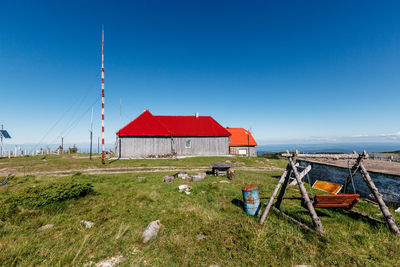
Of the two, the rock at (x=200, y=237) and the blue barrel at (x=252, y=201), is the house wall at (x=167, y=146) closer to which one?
the blue barrel at (x=252, y=201)

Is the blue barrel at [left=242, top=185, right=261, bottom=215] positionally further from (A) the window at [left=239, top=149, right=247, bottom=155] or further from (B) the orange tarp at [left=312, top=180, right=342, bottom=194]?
(A) the window at [left=239, top=149, right=247, bottom=155]

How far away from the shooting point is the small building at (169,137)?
27891 millimetres

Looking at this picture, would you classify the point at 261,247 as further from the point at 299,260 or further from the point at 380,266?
the point at 380,266

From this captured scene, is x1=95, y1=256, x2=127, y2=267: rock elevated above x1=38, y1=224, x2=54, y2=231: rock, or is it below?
below

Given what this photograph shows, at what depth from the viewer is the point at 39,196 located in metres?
6.64

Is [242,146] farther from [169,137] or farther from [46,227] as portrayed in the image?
[46,227]

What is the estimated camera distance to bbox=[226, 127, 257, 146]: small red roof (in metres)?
38.2

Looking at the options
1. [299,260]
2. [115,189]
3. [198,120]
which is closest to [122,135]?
[198,120]

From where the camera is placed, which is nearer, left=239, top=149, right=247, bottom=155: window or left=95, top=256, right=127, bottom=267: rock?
left=95, top=256, right=127, bottom=267: rock

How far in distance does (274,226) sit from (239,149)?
3326cm

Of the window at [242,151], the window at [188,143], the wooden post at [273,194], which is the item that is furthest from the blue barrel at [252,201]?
the window at [242,151]

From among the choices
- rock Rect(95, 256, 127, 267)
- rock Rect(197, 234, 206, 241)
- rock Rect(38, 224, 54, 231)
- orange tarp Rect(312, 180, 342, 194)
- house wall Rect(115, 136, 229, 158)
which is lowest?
orange tarp Rect(312, 180, 342, 194)

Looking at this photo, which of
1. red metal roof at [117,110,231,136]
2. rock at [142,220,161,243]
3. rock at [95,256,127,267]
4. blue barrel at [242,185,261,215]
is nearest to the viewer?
rock at [95,256,127,267]

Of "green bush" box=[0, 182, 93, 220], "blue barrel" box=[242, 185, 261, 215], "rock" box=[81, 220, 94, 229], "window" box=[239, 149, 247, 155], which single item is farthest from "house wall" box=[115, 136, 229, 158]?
"blue barrel" box=[242, 185, 261, 215]
